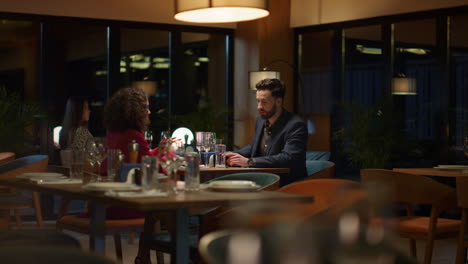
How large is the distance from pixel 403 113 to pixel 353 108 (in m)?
0.61

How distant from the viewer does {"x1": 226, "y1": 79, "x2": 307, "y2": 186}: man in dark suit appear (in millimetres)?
5906

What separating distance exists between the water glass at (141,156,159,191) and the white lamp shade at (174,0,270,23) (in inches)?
75.1

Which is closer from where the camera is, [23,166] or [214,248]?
[214,248]

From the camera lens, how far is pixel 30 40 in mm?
8836

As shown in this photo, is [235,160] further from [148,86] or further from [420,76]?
[148,86]

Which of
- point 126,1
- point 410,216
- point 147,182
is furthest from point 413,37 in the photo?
point 147,182

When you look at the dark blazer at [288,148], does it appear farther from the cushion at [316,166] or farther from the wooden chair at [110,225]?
the wooden chair at [110,225]

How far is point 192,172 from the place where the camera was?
11.4 feet

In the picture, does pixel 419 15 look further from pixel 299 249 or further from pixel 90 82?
pixel 299 249

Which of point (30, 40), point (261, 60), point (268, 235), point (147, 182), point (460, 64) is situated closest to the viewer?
point (268, 235)

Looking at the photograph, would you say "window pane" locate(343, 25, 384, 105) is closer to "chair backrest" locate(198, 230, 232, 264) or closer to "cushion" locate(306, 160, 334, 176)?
"cushion" locate(306, 160, 334, 176)

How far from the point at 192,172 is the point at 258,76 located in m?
5.78

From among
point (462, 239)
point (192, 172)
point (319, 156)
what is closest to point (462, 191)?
point (462, 239)

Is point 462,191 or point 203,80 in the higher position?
point 203,80
